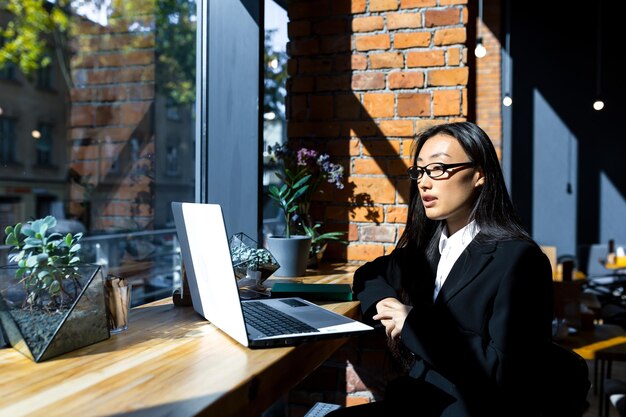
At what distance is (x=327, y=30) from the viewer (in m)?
2.61

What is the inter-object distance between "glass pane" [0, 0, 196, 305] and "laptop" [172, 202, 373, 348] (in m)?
3.63

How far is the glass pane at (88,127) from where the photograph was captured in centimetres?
525

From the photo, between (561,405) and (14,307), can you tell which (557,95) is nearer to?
(561,405)

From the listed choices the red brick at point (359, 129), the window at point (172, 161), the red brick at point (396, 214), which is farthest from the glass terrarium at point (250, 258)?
the window at point (172, 161)

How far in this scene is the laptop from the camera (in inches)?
46.3

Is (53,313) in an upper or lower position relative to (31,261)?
lower

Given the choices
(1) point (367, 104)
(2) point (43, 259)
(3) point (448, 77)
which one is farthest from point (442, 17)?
(2) point (43, 259)

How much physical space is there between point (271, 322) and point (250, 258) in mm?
503

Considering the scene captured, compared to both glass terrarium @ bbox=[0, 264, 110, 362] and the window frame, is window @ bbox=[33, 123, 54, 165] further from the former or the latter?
glass terrarium @ bbox=[0, 264, 110, 362]

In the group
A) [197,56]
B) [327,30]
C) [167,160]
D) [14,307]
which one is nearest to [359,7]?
[327,30]

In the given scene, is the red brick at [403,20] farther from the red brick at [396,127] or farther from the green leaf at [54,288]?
the green leaf at [54,288]

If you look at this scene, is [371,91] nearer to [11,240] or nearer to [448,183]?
[448,183]

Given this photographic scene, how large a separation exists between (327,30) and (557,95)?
6.47m

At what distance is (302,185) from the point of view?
2398mm
